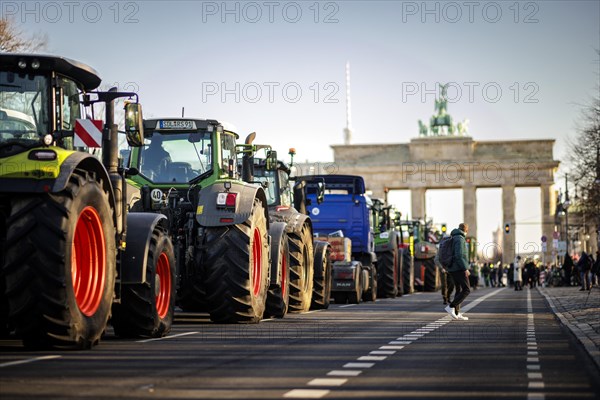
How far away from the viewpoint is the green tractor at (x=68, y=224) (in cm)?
1236

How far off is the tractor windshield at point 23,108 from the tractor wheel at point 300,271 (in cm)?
1139

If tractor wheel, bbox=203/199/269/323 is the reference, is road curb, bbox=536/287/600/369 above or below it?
below

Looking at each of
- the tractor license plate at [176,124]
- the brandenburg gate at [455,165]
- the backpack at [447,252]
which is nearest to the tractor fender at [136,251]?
the tractor license plate at [176,124]

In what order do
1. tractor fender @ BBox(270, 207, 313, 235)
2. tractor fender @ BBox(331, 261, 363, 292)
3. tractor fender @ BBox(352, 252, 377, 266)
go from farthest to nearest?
tractor fender @ BBox(352, 252, 377, 266) < tractor fender @ BBox(331, 261, 363, 292) < tractor fender @ BBox(270, 207, 313, 235)

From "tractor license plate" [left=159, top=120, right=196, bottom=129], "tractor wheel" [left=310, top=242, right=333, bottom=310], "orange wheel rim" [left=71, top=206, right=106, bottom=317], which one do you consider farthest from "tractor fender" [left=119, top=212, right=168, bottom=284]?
"tractor wheel" [left=310, top=242, right=333, bottom=310]

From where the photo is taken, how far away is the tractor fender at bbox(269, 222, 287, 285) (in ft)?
69.7

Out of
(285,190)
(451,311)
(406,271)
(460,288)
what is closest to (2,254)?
(451,311)

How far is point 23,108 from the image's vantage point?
1359cm

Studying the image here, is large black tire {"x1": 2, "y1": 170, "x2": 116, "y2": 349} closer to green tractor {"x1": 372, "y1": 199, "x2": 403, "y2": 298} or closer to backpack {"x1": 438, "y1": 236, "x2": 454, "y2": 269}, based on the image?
backpack {"x1": 438, "y1": 236, "x2": 454, "y2": 269}

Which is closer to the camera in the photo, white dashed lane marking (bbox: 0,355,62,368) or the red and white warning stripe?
white dashed lane marking (bbox: 0,355,62,368)

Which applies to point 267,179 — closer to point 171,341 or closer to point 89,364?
point 171,341

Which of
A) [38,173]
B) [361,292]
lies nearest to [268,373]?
[38,173]

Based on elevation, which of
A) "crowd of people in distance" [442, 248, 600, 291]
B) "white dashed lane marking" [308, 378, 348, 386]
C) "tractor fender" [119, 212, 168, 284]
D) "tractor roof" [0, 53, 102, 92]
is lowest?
"crowd of people in distance" [442, 248, 600, 291]

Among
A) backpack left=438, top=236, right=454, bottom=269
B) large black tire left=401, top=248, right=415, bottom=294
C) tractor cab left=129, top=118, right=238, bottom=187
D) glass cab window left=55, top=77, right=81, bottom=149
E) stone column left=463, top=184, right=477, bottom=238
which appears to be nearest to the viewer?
glass cab window left=55, top=77, right=81, bottom=149
